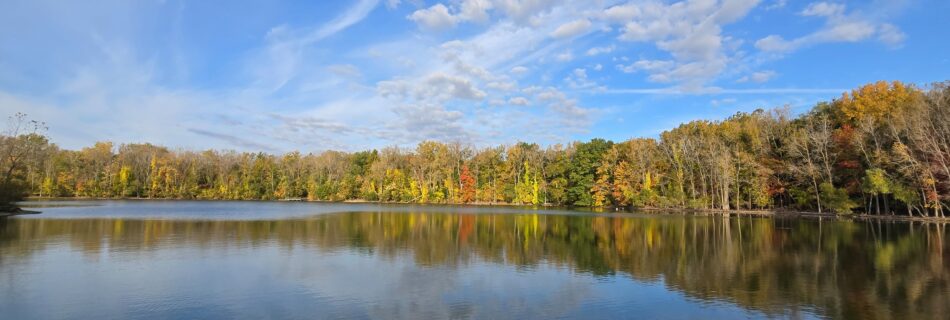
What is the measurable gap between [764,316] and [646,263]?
6.98m

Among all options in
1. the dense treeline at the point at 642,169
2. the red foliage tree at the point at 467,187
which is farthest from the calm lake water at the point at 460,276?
the red foliage tree at the point at 467,187

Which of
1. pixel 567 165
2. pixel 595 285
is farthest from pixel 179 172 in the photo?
pixel 595 285

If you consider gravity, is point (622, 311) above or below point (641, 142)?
below

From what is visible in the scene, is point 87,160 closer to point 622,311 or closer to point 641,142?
point 641,142

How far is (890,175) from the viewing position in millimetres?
38031

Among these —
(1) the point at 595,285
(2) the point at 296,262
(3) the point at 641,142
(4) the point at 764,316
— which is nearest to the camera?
(4) the point at 764,316

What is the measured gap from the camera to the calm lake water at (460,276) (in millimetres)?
10422

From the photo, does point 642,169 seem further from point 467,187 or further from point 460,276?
point 460,276

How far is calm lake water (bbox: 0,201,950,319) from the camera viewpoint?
410 inches

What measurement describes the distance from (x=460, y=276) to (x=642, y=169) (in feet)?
174

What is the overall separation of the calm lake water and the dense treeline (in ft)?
57.7

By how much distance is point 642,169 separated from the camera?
6275cm

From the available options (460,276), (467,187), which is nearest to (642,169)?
(467,187)

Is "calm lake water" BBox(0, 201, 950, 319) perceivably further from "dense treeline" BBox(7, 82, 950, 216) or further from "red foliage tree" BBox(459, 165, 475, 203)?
"red foliage tree" BBox(459, 165, 475, 203)
